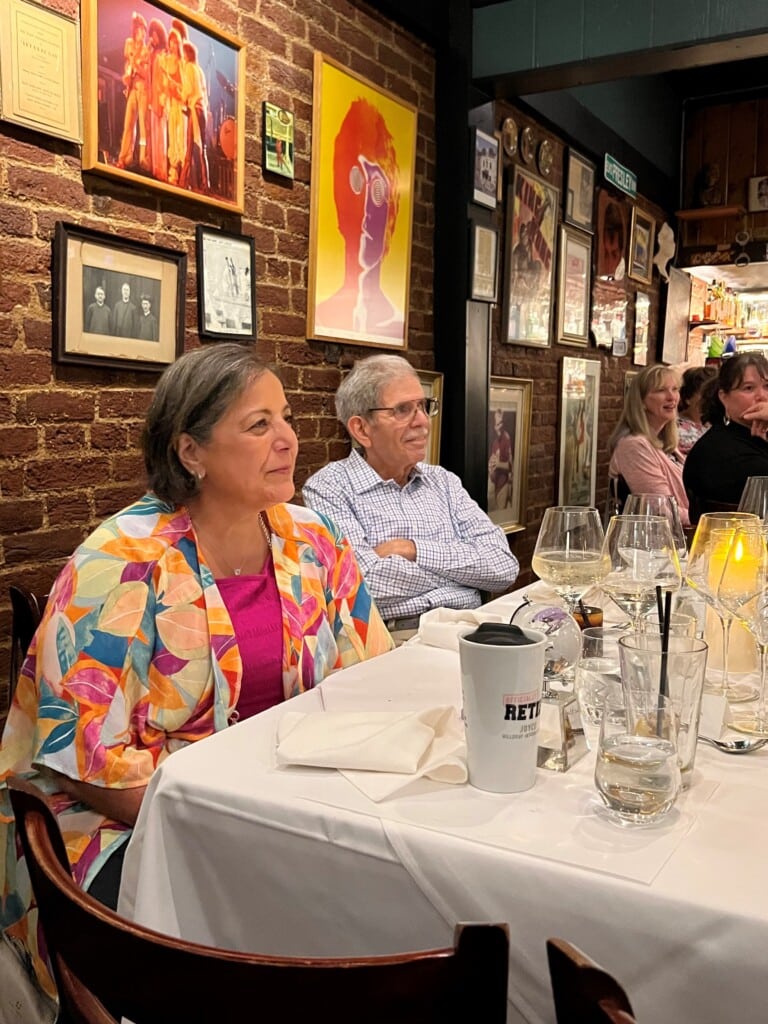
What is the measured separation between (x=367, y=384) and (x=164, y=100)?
1024 mm

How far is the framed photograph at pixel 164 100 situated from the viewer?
235 cm

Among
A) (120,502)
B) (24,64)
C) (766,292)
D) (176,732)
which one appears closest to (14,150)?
(24,64)

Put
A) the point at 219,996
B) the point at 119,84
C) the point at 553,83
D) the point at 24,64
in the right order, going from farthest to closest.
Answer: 1. the point at 553,83
2. the point at 119,84
3. the point at 24,64
4. the point at 219,996

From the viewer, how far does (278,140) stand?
10.1 feet

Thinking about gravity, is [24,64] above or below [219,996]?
above

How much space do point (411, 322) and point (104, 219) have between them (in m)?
1.79

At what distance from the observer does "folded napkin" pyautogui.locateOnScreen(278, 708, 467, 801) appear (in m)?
1.05

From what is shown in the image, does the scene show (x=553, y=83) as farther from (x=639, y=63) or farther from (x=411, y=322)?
(x=411, y=322)

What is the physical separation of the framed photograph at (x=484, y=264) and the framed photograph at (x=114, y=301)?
1.74 meters

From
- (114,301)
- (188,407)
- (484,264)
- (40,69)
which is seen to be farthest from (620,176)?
(188,407)

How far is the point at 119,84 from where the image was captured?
7.89 feet

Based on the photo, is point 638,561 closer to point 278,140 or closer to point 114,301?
point 114,301

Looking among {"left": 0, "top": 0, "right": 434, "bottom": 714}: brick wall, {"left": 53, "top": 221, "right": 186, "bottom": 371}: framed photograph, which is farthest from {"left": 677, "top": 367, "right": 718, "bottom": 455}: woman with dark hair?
{"left": 53, "top": 221, "right": 186, "bottom": 371}: framed photograph

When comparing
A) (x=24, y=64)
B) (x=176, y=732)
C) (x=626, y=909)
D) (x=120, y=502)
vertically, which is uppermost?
(x=24, y=64)
